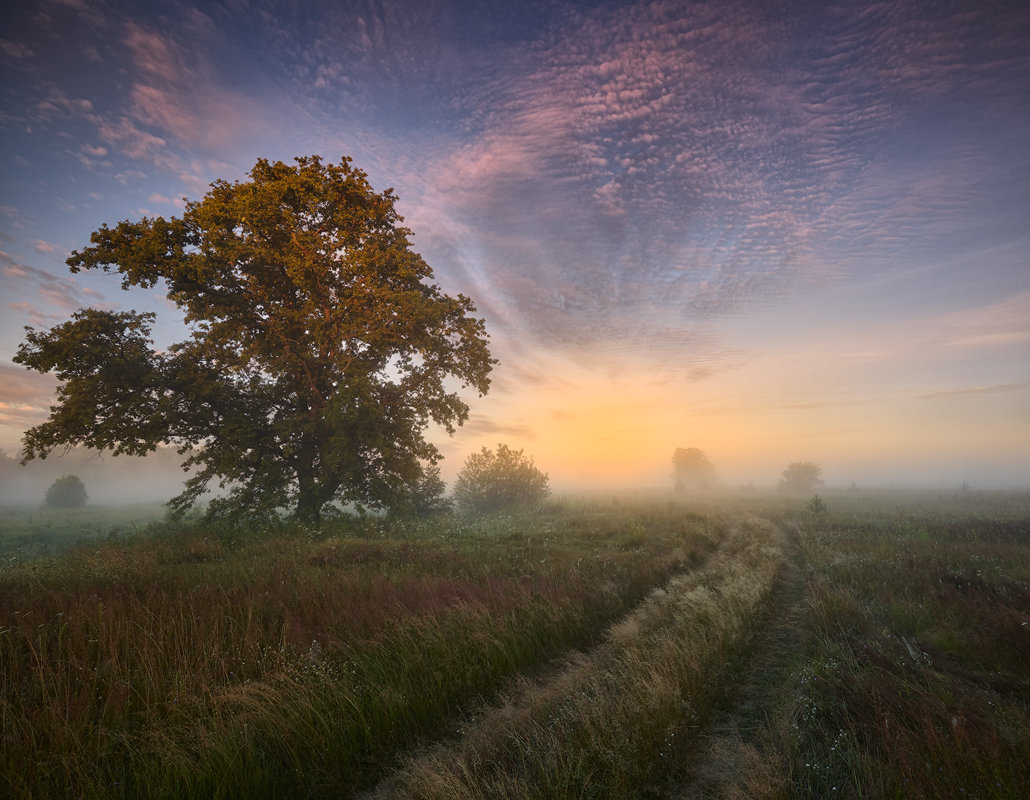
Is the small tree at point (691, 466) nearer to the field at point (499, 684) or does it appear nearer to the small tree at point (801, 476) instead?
the small tree at point (801, 476)

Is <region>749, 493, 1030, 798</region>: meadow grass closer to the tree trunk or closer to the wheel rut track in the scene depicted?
the wheel rut track

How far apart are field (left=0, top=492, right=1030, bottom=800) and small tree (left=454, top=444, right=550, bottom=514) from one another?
30.2 meters

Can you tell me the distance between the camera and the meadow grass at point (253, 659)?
384 centimetres

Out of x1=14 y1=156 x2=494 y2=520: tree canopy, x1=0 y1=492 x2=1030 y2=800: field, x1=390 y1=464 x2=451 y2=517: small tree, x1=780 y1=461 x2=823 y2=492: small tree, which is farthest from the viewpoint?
x1=780 y1=461 x2=823 y2=492: small tree

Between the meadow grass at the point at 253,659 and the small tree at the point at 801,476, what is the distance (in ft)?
380

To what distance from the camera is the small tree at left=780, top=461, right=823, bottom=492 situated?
333 ft

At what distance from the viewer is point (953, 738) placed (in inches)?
161

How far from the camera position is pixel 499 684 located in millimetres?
6113

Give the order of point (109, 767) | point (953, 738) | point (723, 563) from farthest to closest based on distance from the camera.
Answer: point (723, 563) → point (953, 738) → point (109, 767)

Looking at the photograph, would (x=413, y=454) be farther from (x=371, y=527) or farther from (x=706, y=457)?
(x=706, y=457)

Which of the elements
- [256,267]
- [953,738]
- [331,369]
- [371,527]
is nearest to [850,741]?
[953,738]

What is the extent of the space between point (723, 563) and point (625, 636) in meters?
7.91

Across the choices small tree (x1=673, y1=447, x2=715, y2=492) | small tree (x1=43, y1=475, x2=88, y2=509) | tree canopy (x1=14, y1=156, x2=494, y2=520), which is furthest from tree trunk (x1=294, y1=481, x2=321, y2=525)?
small tree (x1=673, y1=447, x2=715, y2=492)

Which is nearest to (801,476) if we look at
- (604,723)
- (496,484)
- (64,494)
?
(496,484)
